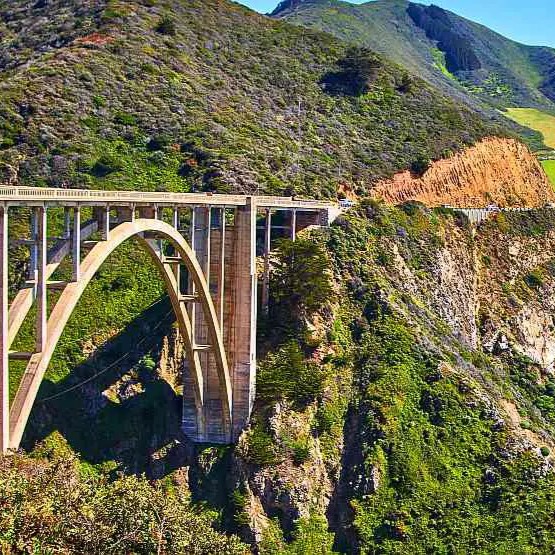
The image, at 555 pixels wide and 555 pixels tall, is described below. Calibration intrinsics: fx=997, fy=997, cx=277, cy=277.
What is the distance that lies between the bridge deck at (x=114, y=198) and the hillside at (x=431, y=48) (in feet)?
323

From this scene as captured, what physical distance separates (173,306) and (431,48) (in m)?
161

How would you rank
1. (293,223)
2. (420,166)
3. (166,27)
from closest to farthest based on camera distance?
(293,223) → (420,166) → (166,27)

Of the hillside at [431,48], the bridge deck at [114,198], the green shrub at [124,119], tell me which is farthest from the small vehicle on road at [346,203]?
the hillside at [431,48]

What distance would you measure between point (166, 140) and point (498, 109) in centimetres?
10875

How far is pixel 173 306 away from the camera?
38.5m

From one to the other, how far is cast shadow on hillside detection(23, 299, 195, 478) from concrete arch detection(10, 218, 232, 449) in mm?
2078

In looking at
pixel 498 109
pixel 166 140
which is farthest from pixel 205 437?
pixel 498 109

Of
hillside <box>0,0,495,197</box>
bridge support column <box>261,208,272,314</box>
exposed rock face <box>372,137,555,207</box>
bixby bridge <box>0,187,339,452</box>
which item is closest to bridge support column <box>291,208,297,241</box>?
bixby bridge <box>0,187,339,452</box>

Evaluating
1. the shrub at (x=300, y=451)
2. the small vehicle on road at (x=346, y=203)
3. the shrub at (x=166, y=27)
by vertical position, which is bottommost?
the shrub at (x=300, y=451)

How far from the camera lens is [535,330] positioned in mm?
66125

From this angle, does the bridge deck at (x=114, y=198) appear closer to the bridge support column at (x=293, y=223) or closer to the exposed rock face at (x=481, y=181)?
the bridge support column at (x=293, y=223)

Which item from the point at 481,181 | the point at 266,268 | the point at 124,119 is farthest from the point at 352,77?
the point at 266,268

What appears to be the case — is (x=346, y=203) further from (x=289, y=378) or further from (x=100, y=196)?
(x=100, y=196)

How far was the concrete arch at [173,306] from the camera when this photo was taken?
24625mm
